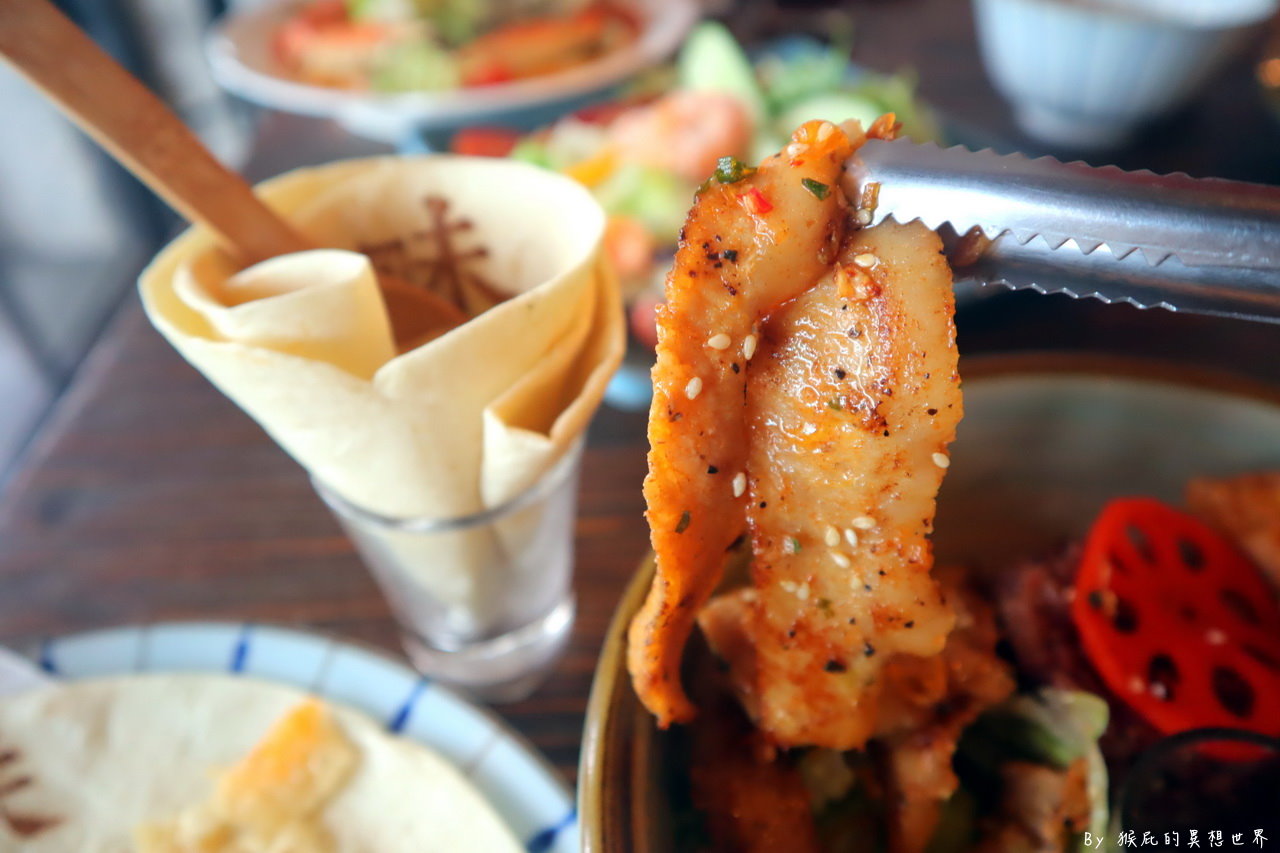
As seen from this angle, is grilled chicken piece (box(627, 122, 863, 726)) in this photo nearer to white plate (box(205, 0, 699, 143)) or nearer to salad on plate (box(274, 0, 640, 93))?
white plate (box(205, 0, 699, 143))

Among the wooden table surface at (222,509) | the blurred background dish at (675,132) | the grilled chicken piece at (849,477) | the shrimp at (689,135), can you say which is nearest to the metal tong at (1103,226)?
the grilled chicken piece at (849,477)

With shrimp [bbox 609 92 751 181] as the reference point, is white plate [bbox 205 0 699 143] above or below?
above

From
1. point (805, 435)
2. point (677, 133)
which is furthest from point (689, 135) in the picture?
point (805, 435)

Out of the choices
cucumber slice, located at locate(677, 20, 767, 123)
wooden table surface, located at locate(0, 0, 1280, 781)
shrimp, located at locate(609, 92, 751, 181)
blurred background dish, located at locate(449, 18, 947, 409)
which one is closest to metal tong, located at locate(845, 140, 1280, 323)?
wooden table surface, located at locate(0, 0, 1280, 781)

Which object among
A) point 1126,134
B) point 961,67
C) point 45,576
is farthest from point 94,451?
point 961,67

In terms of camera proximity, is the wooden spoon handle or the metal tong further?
the wooden spoon handle
